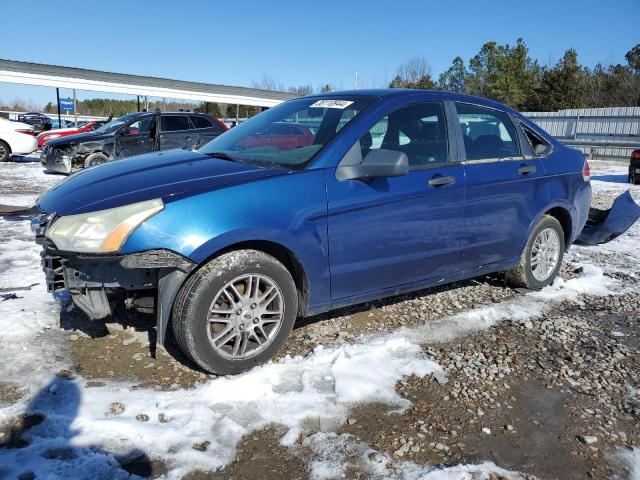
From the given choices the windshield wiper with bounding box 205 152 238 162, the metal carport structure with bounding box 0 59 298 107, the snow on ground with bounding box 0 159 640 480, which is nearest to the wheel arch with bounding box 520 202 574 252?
the snow on ground with bounding box 0 159 640 480

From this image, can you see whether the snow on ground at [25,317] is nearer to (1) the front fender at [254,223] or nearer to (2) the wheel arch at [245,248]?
(2) the wheel arch at [245,248]

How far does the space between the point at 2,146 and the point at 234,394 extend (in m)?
16.7

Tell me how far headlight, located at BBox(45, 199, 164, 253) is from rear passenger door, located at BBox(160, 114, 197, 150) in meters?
9.40

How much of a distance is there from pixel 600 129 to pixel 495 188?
2469cm

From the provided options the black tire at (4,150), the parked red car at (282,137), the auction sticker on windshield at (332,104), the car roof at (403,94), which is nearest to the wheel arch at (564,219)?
the car roof at (403,94)

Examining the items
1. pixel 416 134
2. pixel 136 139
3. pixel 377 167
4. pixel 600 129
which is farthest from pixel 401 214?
pixel 600 129

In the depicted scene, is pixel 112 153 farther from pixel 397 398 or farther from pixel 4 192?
pixel 397 398

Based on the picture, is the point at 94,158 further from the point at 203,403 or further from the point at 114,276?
the point at 203,403

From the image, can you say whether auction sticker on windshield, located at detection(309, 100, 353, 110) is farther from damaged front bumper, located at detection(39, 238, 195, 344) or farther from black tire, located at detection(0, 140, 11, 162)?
black tire, located at detection(0, 140, 11, 162)

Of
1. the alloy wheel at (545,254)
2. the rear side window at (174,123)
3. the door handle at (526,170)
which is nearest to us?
the door handle at (526,170)

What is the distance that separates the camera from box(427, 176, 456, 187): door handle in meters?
3.77

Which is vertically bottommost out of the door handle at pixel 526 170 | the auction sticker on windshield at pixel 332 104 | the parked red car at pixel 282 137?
the door handle at pixel 526 170

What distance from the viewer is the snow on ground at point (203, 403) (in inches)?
92.5

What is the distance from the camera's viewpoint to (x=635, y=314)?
14.4 ft
